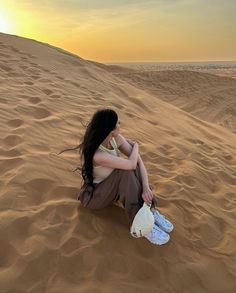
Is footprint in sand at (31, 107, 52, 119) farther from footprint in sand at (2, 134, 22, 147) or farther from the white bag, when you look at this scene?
the white bag

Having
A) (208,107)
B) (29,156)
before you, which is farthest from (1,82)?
(208,107)

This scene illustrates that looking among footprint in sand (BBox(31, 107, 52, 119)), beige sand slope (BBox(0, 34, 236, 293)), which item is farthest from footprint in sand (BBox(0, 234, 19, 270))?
footprint in sand (BBox(31, 107, 52, 119))

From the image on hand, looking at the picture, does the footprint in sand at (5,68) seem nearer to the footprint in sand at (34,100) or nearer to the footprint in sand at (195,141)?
the footprint in sand at (34,100)

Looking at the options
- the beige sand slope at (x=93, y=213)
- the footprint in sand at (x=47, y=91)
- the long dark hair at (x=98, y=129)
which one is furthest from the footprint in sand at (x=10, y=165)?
the footprint in sand at (x=47, y=91)

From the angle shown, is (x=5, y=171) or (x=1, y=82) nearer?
(x=5, y=171)

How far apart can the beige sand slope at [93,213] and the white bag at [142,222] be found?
8.3 inches

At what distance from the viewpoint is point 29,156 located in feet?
15.4

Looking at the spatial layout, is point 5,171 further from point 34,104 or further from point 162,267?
point 34,104

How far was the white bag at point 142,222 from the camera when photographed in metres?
3.38

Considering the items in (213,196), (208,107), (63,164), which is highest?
(63,164)

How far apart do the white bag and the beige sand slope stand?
0.21 metres

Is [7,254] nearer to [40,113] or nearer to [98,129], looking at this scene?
[98,129]

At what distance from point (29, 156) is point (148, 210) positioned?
5.99 feet

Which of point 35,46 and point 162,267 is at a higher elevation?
point 35,46
